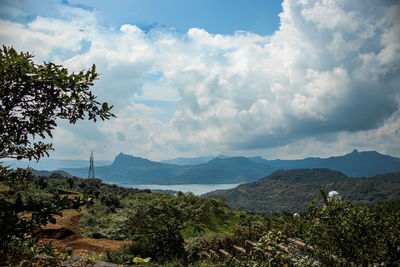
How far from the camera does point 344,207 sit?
19.1ft

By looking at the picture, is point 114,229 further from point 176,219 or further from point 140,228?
point 176,219

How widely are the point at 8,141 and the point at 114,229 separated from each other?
33.3ft

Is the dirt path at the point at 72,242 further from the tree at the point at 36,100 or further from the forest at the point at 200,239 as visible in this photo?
the tree at the point at 36,100

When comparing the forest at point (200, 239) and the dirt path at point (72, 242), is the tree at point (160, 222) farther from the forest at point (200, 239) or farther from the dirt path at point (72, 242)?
the dirt path at point (72, 242)

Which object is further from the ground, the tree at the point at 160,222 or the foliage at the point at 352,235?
the foliage at the point at 352,235

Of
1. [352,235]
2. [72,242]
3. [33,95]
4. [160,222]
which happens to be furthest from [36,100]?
[72,242]

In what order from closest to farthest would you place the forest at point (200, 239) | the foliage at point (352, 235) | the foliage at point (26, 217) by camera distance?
the foliage at point (26, 217) < the forest at point (200, 239) < the foliage at point (352, 235)

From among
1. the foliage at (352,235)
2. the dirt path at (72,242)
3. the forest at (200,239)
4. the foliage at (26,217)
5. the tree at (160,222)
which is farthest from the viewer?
the dirt path at (72,242)

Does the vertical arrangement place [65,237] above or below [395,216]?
below

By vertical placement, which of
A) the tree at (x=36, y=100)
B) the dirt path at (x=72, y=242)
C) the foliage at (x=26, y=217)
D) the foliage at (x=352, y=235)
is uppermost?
the tree at (x=36, y=100)

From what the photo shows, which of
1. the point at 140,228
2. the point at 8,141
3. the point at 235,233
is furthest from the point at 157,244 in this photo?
the point at 8,141

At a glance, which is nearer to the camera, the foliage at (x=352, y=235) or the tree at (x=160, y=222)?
the foliage at (x=352, y=235)

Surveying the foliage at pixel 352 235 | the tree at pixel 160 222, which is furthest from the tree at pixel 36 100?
the tree at pixel 160 222

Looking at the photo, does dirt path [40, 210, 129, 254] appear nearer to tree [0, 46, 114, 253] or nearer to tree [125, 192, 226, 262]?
tree [125, 192, 226, 262]
